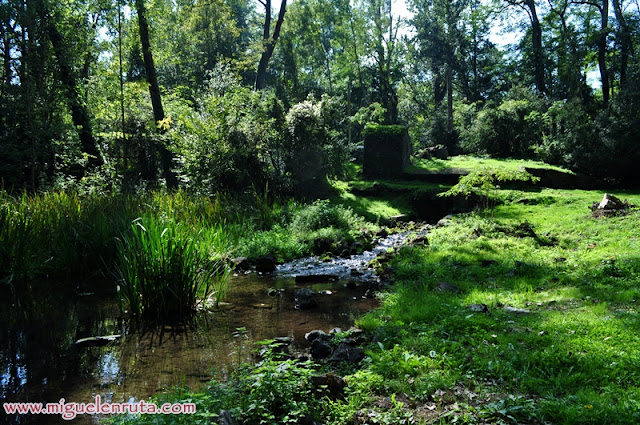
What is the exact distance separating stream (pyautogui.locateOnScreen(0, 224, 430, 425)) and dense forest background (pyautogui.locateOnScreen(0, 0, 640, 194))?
7.02 m

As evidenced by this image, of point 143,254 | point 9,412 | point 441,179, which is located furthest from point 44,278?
point 441,179

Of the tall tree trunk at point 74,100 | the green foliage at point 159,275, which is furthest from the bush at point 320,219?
the tall tree trunk at point 74,100

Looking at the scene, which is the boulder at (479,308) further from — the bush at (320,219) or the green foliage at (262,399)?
the bush at (320,219)

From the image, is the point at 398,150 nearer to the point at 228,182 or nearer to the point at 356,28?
the point at 228,182

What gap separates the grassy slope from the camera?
122 inches

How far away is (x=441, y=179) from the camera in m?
17.9

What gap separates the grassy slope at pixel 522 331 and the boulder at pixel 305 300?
3.63ft

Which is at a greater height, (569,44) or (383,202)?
(569,44)

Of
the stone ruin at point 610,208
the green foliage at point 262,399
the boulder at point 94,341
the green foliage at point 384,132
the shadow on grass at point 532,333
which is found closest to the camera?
the green foliage at point 262,399

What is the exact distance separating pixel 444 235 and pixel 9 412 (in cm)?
856

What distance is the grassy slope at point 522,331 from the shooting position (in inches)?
122

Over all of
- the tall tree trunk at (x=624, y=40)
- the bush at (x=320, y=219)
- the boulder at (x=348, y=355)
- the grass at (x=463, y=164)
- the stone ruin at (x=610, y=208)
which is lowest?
the boulder at (x=348, y=355)

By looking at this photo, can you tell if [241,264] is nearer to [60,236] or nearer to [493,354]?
[60,236]

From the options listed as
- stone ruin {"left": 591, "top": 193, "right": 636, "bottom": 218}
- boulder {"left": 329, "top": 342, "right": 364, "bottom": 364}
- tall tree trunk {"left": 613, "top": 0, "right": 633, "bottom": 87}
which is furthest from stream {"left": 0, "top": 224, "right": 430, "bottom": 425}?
tall tree trunk {"left": 613, "top": 0, "right": 633, "bottom": 87}
